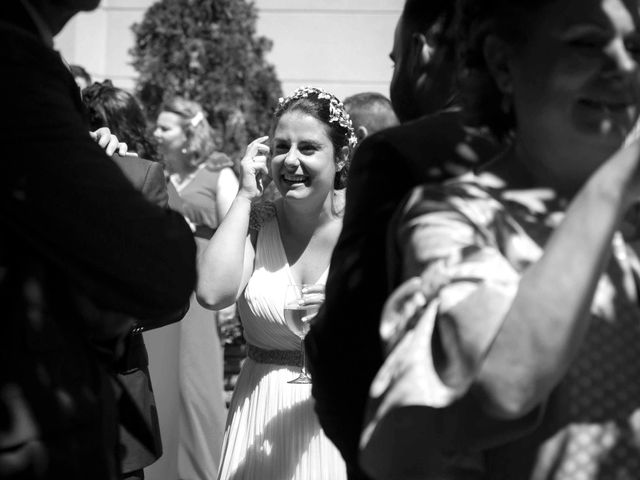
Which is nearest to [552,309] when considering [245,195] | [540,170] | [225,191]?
[540,170]

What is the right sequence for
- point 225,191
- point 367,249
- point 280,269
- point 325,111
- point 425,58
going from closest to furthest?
point 367,249, point 425,58, point 280,269, point 325,111, point 225,191

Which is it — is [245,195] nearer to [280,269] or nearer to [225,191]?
[280,269]

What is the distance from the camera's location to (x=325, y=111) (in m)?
4.55

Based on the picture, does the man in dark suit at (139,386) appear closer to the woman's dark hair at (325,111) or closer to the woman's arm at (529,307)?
the woman's dark hair at (325,111)

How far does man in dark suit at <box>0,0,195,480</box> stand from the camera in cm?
201

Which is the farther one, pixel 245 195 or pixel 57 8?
pixel 245 195

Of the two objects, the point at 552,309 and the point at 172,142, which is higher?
the point at 552,309

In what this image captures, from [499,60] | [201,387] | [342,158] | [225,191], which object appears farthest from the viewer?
[225,191]

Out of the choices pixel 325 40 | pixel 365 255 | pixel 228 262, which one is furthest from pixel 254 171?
pixel 325 40

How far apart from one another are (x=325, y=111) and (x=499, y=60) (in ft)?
9.31

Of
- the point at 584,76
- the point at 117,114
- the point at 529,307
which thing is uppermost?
the point at 584,76

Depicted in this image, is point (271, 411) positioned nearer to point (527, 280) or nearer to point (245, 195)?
point (245, 195)

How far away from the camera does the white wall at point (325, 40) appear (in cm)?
1433

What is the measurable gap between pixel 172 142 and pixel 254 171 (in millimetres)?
3781
